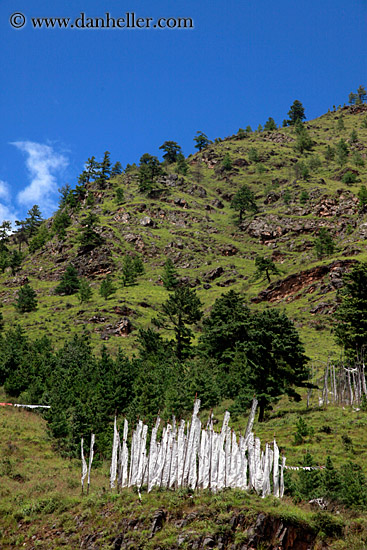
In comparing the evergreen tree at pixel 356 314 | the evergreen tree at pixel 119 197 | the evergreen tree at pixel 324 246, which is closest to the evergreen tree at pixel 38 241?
the evergreen tree at pixel 119 197

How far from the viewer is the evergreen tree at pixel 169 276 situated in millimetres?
119812

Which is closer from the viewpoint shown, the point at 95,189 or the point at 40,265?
the point at 40,265

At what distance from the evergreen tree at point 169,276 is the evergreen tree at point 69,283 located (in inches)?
1008

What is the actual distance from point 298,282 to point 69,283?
63863 millimetres

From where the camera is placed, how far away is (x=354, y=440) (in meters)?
31.6

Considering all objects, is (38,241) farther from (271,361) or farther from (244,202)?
(271,361)

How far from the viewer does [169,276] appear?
121 m

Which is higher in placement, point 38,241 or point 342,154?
point 342,154

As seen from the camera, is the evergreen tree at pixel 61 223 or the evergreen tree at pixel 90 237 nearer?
the evergreen tree at pixel 90 237

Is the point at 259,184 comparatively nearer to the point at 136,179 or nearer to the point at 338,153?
the point at 338,153

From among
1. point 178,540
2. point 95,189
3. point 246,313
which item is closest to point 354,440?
point 178,540

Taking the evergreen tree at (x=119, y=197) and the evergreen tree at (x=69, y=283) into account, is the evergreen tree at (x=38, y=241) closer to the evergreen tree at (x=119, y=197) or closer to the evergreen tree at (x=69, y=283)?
the evergreen tree at (x=119, y=197)

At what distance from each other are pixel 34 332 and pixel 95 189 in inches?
4000

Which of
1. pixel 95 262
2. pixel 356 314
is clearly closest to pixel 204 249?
pixel 95 262
